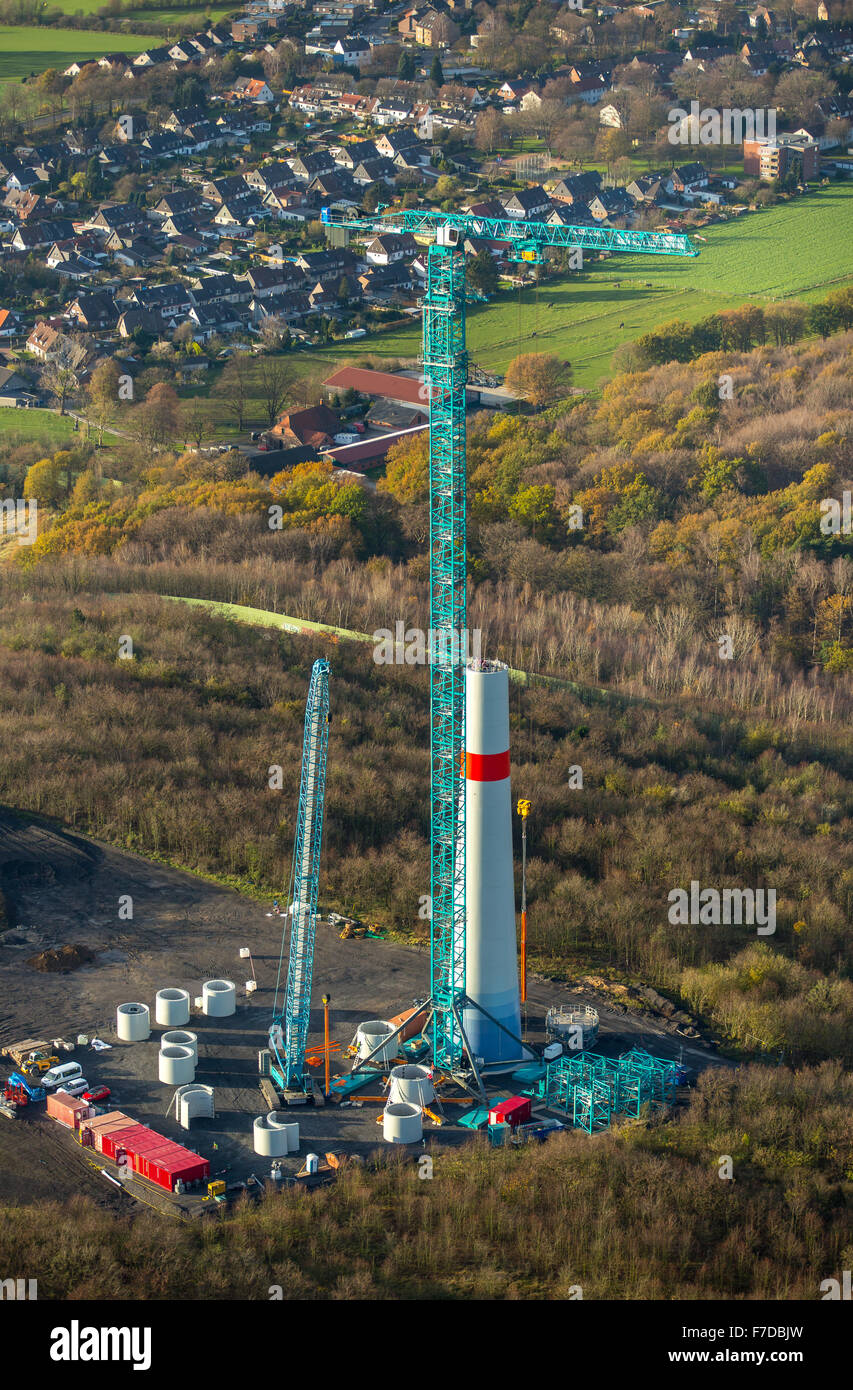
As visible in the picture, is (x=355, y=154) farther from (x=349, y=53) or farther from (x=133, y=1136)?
(x=133, y=1136)

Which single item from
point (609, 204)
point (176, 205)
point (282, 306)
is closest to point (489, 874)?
point (282, 306)

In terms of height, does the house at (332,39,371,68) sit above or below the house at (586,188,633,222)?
above

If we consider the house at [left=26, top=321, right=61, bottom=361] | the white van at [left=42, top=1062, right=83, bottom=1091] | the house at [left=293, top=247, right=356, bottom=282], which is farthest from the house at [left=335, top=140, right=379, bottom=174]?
the white van at [left=42, top=1062, right=83, bottom=1091]

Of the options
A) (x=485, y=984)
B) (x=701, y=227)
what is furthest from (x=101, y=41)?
(x=485, y=984)

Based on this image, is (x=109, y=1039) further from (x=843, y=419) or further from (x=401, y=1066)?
(x=843, y=419)

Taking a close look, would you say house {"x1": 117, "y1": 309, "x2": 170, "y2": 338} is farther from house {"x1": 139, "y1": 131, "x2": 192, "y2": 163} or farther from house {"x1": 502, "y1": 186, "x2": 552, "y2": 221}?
house {"x1": 139, "y1": 131, "x2": 192, "y2": 163}
